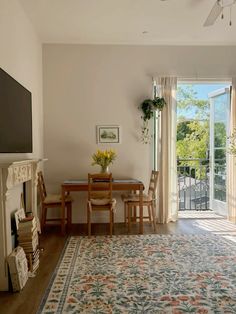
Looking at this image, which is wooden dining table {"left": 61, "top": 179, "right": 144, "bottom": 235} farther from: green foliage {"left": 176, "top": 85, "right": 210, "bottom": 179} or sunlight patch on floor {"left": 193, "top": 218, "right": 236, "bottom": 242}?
green foliage {"left": 176, "top": 85, "right": 210, "bottom": 179}

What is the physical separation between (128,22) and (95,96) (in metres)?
1.35

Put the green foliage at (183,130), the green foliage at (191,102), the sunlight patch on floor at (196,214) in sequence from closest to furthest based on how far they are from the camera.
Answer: the sunlight patch on floor at (196,214) → the green foliage at (183,130) → the green foliage at (191,102)

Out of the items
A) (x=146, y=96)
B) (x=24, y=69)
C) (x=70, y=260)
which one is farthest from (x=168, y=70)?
(x=70, y=260)

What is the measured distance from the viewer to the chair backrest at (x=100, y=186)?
4125mm

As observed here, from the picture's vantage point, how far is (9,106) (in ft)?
9.36

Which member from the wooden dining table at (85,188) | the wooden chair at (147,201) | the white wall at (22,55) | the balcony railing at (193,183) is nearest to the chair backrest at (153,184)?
the wooden chair at (147,201)

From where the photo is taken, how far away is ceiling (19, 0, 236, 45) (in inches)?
146

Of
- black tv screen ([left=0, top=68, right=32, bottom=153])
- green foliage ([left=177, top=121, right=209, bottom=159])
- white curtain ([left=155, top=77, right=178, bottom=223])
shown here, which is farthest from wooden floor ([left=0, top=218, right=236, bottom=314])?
green foliage ([left=177, top=121, right=209, bottom=159])

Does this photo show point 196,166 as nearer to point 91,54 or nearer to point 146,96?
point 146,96

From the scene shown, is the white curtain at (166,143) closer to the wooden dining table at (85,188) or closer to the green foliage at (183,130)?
the wooden dining table at (85,188)

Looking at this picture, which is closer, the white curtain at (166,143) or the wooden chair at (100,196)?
the wooden chair at (100,196)

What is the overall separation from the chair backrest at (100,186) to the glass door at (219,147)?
2388 millimetres

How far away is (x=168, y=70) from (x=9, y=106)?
3.19m

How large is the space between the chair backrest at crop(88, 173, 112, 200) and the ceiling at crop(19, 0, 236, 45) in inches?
88.5
